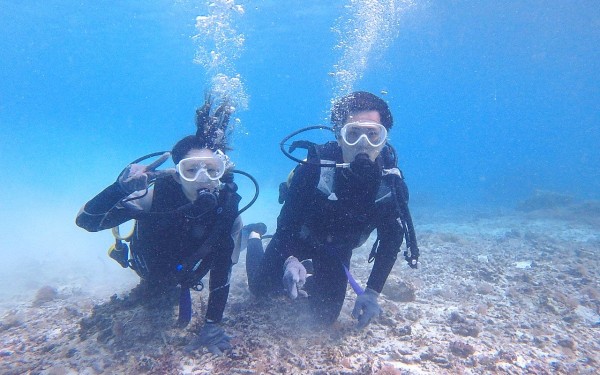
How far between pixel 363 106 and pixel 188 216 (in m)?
2.84

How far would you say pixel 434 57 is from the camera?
181ft

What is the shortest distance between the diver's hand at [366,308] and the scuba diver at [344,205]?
1.9 inches

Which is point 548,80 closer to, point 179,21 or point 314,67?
point 314,67

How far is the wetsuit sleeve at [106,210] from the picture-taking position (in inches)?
155

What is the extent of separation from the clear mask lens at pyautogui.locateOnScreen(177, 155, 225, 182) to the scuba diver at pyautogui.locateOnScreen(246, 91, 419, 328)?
3.68 ft

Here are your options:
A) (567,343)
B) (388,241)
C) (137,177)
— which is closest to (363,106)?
(388,241)

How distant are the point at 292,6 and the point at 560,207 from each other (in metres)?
30.5

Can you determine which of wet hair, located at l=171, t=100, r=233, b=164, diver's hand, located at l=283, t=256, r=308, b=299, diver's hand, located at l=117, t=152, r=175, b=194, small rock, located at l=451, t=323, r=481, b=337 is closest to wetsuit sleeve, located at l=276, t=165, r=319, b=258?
diver's hand, located at l=283, t=256, r=308, b=299

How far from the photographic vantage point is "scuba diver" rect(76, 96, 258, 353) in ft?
13.7

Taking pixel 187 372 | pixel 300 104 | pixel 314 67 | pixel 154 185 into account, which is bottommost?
pixel 187 372

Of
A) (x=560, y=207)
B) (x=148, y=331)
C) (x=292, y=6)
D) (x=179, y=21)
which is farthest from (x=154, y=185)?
(x=179, y=21)

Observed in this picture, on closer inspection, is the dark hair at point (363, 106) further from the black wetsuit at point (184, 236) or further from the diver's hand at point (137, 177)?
the diver's hand at point (137, 177)

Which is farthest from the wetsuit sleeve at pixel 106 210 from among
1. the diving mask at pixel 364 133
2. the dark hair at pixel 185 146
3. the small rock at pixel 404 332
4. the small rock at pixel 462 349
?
the small rock at pixel 462 349

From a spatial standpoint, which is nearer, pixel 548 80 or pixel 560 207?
pixel 560 207
